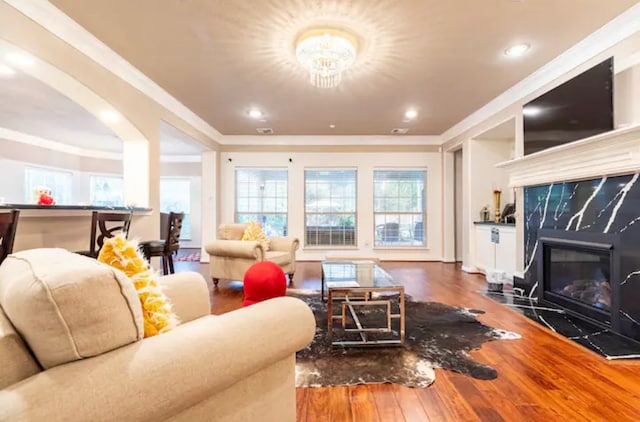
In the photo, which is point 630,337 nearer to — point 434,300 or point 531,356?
point 531,356

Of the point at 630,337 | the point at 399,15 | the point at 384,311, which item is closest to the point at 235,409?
the point at 384,311

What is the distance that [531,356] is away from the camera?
7.24 feet

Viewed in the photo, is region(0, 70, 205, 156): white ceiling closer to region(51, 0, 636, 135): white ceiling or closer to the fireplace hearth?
region(51, 0, 636, 135): white ceiling

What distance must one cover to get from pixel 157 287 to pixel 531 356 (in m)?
2.42

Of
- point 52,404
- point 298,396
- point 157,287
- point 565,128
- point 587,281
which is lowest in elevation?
point 298,396

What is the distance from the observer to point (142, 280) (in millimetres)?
1034

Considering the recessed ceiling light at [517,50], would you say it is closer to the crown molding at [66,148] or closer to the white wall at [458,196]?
the white wall at [458,196]

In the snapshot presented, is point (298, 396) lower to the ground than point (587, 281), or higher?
lower

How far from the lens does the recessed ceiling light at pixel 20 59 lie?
7.89ft

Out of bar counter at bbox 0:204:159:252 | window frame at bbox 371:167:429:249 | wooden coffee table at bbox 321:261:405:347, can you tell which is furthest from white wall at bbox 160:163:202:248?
wooden coffee table at bbox 321:261:405:347

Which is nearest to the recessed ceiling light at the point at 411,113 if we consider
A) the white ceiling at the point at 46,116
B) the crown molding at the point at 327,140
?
the crown molding at the point at 327,140

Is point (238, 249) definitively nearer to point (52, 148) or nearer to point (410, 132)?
point (410, 132)

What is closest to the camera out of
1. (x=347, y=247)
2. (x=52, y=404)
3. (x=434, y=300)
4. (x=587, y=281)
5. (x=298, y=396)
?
(x=52, y=404)

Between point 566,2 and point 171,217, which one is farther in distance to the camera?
point 171,217
